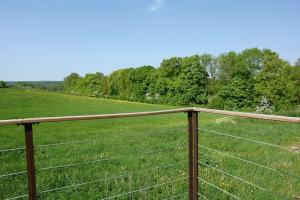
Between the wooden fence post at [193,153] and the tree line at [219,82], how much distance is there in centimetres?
2901

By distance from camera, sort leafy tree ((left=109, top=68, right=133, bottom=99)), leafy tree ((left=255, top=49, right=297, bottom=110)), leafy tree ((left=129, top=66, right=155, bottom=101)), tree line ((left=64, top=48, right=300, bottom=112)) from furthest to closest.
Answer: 1. leafy tree ((left=109, top=68, right=133, bottom=99))
2. leafy tree ((left=129, top=66, right=155, bottom=101))
3. tree line ((left=64, top=48, right=300, bottom=112))
4. leafy tree ((left=255, top=49, right=297, bottom=110))

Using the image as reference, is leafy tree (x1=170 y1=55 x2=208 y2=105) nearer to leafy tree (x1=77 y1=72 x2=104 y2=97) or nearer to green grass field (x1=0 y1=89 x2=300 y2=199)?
leafy tree (x1=77 y1=72 x2=104 y2=97)

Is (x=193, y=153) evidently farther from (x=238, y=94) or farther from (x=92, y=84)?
(x=92, y=84)

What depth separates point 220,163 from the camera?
203 inches

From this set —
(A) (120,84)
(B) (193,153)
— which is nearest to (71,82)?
(A) (120,84)

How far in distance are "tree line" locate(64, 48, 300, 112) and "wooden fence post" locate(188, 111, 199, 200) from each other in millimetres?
29014

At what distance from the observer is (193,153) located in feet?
9.80

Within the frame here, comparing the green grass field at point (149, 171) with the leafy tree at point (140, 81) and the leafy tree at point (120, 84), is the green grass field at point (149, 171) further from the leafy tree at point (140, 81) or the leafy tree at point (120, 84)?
the leafy tree at point (120, 84)

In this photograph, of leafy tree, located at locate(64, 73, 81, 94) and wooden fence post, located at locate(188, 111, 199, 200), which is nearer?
wooden fence post, located at locate(188, 111, 199, 200)

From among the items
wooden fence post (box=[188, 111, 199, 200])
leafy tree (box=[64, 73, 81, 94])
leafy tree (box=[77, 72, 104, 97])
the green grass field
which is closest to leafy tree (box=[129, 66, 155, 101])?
leafy tree (box=[77, 72, 104, 97])

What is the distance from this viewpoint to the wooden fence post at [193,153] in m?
2.97

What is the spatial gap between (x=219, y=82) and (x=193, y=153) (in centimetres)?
4140

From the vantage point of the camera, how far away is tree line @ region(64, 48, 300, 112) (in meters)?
33.7

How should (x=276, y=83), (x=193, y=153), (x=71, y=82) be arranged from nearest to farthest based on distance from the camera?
(x=193, y=153) < (x=276, y=83) < (x=71, y=82)
